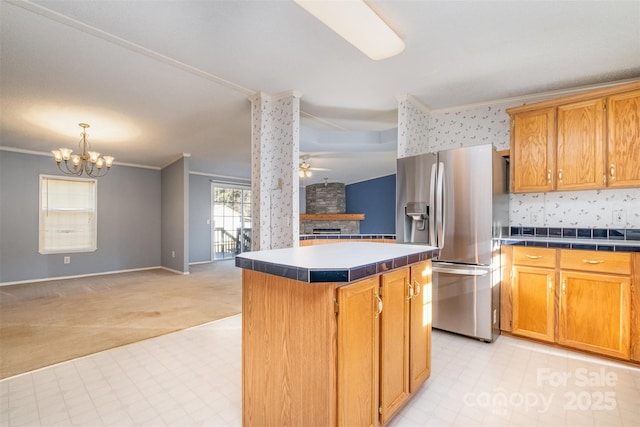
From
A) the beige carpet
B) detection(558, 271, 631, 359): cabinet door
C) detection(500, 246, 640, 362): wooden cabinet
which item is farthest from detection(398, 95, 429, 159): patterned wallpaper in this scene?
the beige carpet

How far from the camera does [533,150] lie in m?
2.86

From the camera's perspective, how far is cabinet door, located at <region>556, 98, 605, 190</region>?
256 cm

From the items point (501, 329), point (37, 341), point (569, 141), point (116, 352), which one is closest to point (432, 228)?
point (501, 329)

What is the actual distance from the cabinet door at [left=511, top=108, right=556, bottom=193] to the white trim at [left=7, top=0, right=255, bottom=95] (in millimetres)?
2887

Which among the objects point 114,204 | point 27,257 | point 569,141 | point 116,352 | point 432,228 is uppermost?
point 569,141

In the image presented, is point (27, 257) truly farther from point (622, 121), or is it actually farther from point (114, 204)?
point (622, 121)

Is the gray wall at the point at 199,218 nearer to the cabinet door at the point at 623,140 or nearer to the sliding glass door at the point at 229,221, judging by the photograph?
the sliding glass door at the point at 229,221

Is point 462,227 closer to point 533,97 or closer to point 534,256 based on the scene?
point 534,256

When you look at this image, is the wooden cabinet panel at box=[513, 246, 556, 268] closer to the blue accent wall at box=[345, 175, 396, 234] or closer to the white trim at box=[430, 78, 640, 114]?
the white trim at box=[430, 78, 640, 114]

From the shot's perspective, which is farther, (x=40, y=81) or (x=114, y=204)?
(x=114, y=204)

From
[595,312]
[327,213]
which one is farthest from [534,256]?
[327,213]

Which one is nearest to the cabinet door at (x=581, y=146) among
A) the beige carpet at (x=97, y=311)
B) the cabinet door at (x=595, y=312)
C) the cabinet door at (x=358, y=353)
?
the cabinet door at (x=595, y=312)

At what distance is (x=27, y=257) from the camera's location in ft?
16.6

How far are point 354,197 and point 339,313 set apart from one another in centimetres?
796
